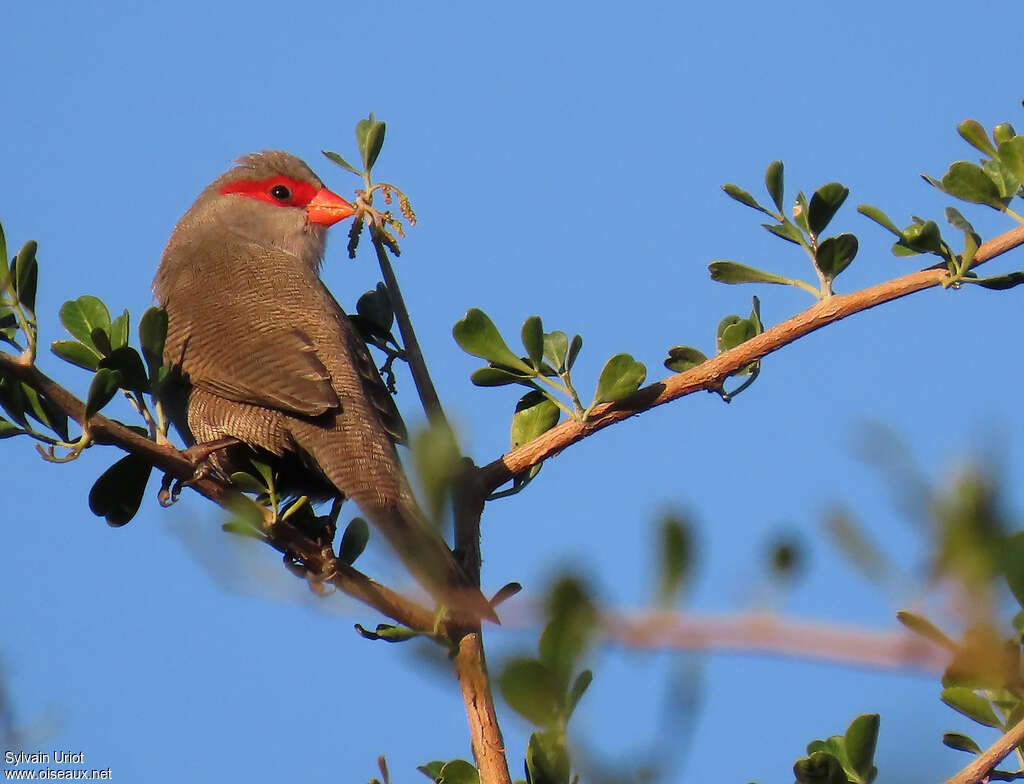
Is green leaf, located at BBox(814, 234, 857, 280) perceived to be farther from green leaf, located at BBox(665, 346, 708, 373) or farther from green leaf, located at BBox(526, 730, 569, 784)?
green leaf, located at BBox(526, 730, 569, 784)

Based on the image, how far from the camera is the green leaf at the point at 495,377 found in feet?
11.2

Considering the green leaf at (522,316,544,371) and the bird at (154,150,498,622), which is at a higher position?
the bird at (154,150,498,622)

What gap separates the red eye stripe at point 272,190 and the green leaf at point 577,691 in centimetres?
612

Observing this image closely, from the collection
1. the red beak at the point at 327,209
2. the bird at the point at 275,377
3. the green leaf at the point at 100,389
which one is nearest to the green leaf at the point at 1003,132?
the bird at the point at 275,377

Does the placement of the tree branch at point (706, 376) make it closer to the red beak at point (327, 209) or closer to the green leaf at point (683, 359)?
the green leaf at point (683, 359)

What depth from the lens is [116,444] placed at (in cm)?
283

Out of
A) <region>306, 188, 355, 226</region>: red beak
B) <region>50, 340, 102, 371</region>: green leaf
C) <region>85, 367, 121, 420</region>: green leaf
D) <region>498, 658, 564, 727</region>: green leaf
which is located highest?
<region>306, 188, 355, 226</region>: red beak

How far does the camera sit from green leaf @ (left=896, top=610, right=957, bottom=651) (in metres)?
0.92

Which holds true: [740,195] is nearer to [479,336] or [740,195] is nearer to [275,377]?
[479,336]

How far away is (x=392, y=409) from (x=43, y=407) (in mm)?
1982

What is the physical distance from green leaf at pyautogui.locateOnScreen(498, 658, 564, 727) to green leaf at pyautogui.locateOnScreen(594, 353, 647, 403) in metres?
1.96

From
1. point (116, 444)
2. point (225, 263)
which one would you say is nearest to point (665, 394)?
point (116, 444)

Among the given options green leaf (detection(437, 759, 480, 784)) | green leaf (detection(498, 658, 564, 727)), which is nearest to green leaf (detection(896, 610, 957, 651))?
green leaf (detection(498, 658, 564, 727))

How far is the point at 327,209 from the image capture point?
700 cm
